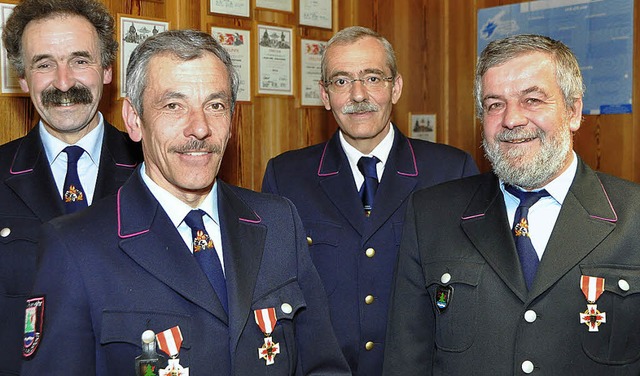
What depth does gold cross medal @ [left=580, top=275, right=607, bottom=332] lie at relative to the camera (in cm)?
194

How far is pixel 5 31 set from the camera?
244 cm

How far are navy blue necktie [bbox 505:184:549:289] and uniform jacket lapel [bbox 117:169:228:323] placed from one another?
2.83ft

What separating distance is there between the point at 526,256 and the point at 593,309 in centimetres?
23

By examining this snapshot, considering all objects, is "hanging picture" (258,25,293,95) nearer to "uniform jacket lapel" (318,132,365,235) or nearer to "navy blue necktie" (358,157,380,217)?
"uniform jacket lapel" (318,132,365,235)

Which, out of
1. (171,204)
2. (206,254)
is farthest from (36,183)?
(206,254)

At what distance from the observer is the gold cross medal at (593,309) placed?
6.37 ft

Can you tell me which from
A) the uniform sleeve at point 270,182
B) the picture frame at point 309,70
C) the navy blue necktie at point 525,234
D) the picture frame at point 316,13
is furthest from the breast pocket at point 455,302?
the picture frame at point 316,13

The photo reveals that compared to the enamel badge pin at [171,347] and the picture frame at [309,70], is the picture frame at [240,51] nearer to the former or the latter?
the picture frame at [309,70]

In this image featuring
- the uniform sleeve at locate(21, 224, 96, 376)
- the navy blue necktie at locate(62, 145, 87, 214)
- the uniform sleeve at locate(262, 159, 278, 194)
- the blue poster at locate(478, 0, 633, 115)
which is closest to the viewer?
the uniform sleeve at locate(21, 224, 96, 376)

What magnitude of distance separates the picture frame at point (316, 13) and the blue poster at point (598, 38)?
1196 millimetres

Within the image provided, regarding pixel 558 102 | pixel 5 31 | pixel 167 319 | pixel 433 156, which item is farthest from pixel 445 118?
pixel 167 319

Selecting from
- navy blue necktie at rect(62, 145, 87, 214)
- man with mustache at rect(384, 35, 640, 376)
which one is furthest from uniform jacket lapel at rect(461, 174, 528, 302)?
navy blue necktie at rect(62, 145, 87, 214)

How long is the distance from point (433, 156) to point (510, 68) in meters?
0.82

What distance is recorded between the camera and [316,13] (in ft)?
13.7
